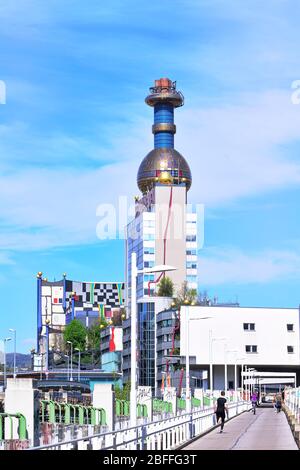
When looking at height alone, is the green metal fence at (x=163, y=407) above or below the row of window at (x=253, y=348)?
below

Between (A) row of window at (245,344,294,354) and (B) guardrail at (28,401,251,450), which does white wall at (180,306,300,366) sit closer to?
(A) row of window at (245,344,294,354)

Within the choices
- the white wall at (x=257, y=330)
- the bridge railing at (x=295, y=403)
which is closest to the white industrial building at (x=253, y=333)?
the white wall at (x=257, y=330)

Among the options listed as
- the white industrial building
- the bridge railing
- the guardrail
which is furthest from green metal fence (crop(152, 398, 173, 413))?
the white industrial building

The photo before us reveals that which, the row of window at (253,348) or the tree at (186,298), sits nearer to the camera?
the row of window at (253,348)

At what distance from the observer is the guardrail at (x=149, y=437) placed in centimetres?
2364

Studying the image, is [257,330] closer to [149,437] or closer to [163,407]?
[163,407]

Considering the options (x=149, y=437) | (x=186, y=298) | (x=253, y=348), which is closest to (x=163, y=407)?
(x=149, y=437)

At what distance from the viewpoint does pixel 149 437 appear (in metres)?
30.0

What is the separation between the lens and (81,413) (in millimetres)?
43625

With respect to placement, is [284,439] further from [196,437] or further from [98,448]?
[98,448]

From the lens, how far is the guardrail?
2364 centimetres

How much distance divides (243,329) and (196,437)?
10949 cm

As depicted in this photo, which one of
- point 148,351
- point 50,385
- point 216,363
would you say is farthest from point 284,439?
point 148,351

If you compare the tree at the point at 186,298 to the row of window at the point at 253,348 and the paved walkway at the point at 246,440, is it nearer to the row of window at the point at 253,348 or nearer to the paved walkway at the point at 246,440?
the row of window at the point at 253,348
